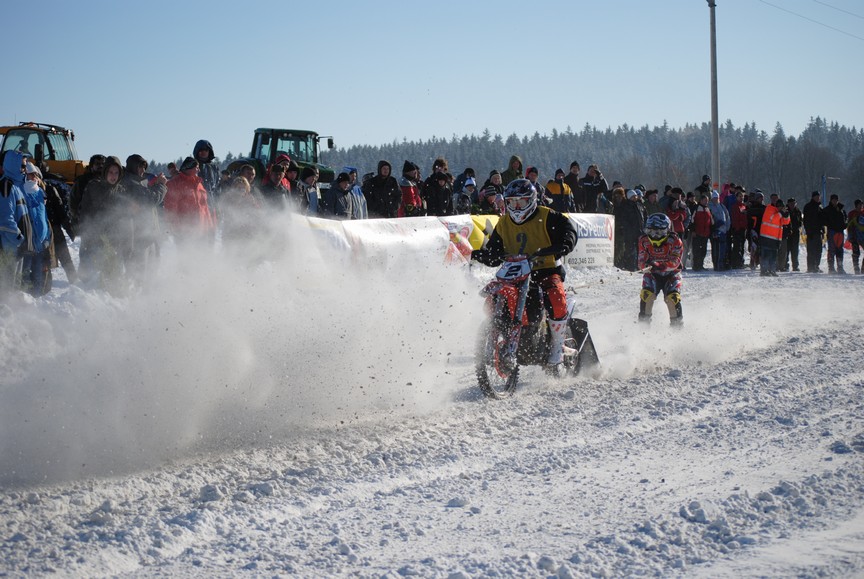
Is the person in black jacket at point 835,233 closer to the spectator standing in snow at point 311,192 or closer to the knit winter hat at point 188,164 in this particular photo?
the spectator standing in snow at point 311,192

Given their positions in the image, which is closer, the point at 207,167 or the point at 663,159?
the point at 207,167

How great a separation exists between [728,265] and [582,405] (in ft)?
59.2

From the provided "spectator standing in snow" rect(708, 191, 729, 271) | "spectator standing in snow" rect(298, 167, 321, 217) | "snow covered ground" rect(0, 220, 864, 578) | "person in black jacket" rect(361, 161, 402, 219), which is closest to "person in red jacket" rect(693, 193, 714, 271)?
"spectator standing in snow" rect(708, 191, 729, 271)

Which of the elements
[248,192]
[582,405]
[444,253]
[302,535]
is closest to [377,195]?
[444,253]

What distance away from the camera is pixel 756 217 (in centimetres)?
2398

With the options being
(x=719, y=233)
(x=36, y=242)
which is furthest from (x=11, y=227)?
(x=719, y=233)

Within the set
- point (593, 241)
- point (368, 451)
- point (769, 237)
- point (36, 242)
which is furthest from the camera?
point (769, 237)

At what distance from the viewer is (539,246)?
8.34m

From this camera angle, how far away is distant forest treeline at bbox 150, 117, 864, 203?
134 metres

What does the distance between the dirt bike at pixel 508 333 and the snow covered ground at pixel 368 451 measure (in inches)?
9.7

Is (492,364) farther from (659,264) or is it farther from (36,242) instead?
(36,242)

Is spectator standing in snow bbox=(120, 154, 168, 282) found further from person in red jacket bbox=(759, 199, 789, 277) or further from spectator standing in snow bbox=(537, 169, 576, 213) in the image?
person in red jacket bbox=(759, 199, 789, 277)

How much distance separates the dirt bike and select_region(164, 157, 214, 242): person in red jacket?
460cm

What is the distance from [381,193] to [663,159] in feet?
449
